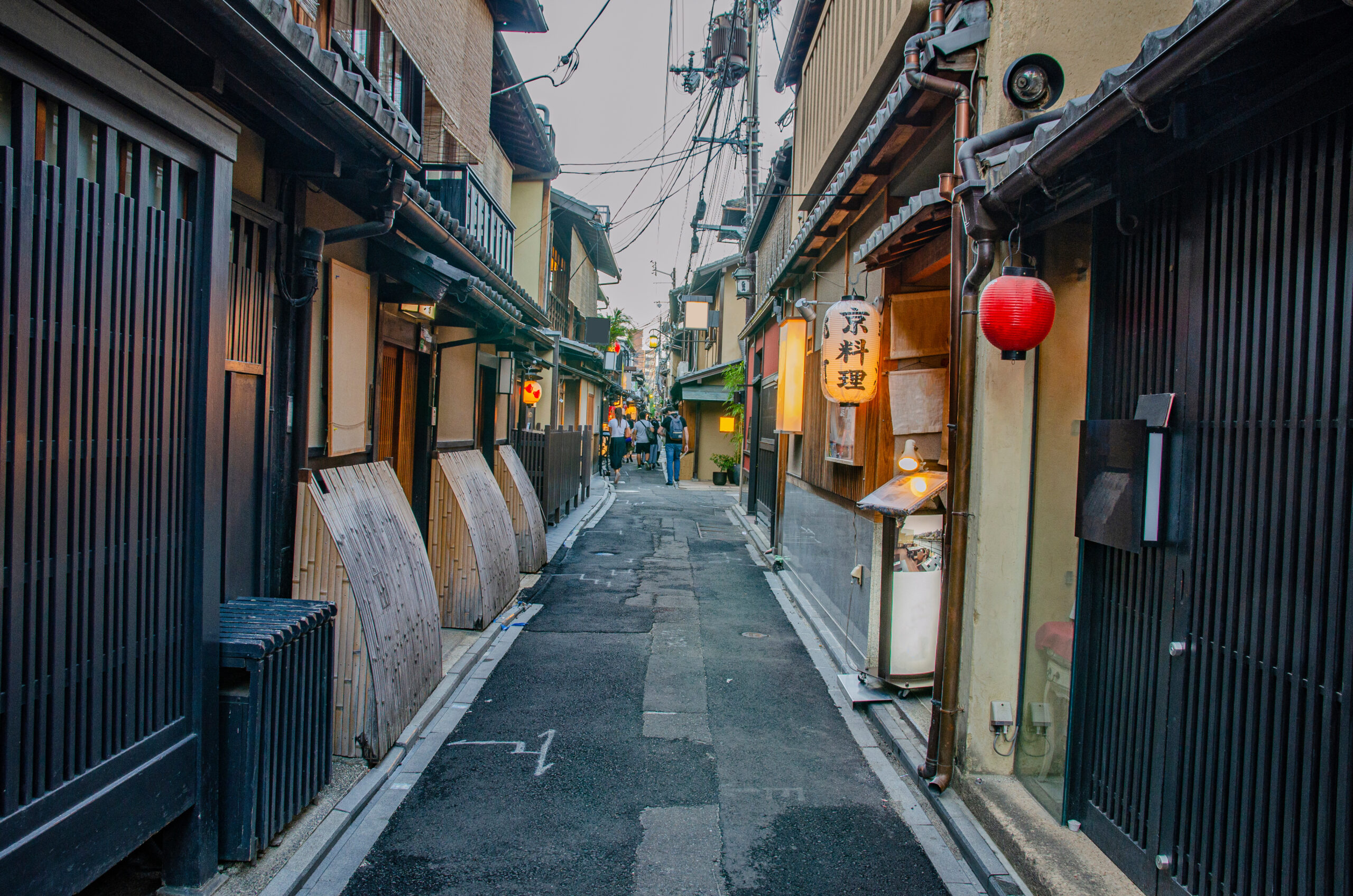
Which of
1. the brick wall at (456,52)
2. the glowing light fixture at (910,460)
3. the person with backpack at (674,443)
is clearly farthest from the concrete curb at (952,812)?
the person with backpack at (674,443)

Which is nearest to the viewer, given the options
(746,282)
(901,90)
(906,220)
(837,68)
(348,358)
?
(906,220)

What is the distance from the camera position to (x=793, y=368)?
1243cm

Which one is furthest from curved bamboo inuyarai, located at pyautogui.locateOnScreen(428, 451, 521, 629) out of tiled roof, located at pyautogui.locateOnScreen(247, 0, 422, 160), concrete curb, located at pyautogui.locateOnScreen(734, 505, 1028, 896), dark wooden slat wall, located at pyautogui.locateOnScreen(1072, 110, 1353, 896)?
dark wooden slat wall, located at pyautogui.locateOnScreen(1072, 110, 1353, 896)

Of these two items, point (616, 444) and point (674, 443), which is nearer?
point (674, 443)

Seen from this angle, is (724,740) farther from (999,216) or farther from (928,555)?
(999,216)

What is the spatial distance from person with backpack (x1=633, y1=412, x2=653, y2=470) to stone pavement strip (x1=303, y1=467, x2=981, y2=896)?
2918 centimetres

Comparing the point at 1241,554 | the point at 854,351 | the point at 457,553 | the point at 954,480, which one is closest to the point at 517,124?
the point at 457,553

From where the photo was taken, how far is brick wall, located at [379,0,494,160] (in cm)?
975

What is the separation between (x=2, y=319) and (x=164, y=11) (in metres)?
1.54

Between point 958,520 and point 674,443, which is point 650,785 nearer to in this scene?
point 958,520

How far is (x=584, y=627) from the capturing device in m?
9.71

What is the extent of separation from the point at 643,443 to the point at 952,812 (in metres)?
35.5

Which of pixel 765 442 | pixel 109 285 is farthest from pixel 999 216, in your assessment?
pixel 765 442

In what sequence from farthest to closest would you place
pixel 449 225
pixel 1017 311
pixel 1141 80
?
pixel 449 225
pixel 1017 311
pixel 1141 80
